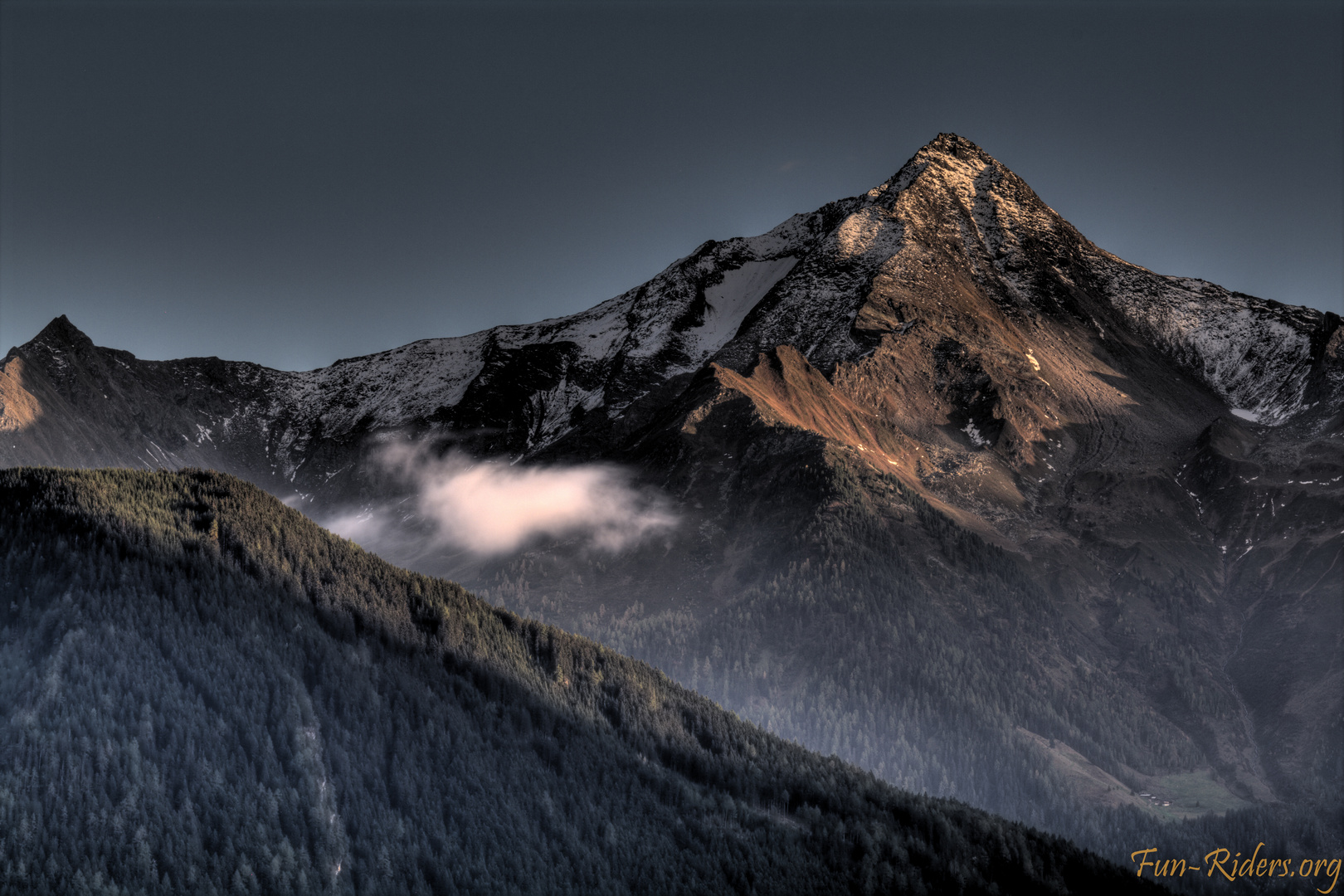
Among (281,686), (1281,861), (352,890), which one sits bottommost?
(1281,861)

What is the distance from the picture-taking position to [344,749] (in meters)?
133

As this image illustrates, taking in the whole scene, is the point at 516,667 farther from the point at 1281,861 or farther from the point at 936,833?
the point at 1281,861

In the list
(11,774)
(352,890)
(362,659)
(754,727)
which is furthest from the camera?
(754,727)

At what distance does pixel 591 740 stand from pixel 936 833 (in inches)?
2052

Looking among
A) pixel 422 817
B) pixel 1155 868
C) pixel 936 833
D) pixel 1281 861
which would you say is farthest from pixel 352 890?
pixel 1281 861

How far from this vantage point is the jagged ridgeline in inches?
4173

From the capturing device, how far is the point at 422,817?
130875 mm

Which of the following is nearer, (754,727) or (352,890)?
(352,890)

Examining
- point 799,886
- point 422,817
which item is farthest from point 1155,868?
point 422,817

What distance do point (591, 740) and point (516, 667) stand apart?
16.4m

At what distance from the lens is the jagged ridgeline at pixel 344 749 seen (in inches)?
4173

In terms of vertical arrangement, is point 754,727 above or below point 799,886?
above

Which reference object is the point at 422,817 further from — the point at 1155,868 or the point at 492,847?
the point at 1155,868

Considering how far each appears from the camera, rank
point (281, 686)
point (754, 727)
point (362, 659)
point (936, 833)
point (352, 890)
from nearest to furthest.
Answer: point (352, 890)
point (281, 686)
point (362, 659)
point (936, 833)
point (754, 727)
